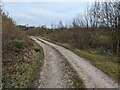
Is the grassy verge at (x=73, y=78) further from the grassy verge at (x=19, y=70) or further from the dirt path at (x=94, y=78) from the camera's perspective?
the grassy verge at (x=19, y=70)

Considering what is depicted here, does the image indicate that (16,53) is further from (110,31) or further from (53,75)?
(110,31)

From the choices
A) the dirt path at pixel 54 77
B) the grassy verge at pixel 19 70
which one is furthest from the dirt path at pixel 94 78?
the grassy verge at pixel 19 70

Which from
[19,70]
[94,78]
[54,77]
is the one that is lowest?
[94,78]

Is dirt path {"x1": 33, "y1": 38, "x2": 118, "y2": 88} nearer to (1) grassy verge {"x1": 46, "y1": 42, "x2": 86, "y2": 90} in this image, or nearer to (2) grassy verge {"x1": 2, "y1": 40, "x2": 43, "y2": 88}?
(1) grassy verge {"x1": 46, "y1": 42, "x2": 86, "y2": 90}

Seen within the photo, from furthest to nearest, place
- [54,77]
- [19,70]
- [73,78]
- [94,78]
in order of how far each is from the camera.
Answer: [19,70]
[94,78]
[54,77]
[73,78]

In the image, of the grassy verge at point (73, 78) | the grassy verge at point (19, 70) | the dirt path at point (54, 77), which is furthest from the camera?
the grassy verge at point (19, 70)

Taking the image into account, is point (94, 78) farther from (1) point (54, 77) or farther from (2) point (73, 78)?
(1) point (54, 77)

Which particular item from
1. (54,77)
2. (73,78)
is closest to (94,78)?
(73,78)

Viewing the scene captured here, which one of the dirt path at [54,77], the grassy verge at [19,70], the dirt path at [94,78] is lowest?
the dirt path at [94,78]

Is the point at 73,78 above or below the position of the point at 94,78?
above

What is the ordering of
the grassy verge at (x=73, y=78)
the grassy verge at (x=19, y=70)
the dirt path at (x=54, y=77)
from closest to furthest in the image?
the grassy verge at (x=73, y=78) → the dirt path at (x=54, y=77) → the grassy verge at (x=19, y=70)

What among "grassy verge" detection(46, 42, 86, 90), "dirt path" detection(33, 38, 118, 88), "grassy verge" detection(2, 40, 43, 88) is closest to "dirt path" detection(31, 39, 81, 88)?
"grassy verge" detection(46, 42, 86, 90)

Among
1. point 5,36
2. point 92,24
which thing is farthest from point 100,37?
point 5,36

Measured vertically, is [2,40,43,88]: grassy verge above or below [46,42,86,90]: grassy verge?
above
